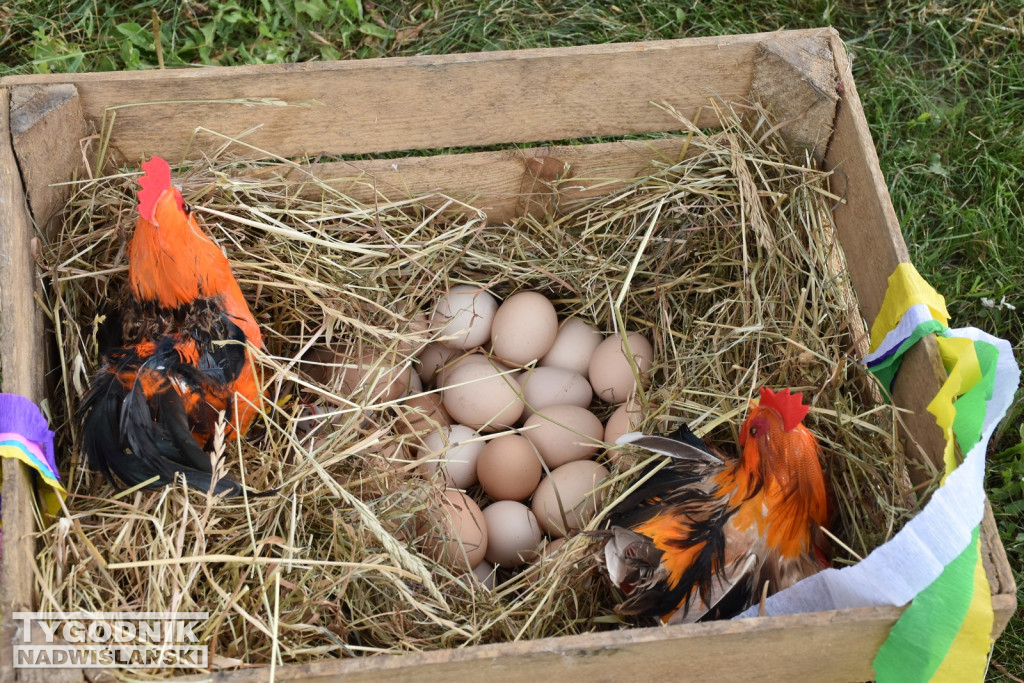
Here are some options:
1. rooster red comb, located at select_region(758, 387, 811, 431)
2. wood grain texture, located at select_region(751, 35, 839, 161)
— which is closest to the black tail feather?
rooster red comb, located at select_region(758, 387, 811, 431)

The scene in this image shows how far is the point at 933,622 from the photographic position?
162 centimetres

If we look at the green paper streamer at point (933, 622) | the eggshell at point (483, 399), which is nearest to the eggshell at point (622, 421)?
the eggshell at point (483, 399)

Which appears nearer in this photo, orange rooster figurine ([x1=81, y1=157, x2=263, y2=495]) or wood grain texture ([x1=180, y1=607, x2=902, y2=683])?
wood grain texture ([x1=180, y1=607, x2=902, y2=683])

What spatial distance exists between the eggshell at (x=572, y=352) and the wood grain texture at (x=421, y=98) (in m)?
0.63

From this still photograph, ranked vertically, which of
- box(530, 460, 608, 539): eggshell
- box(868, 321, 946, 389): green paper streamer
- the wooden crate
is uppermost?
the wooden crate

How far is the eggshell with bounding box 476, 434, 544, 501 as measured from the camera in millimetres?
2266

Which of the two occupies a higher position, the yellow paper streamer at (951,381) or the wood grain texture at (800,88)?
the wood grain texture at (800,88)

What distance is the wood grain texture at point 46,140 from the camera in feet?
7.18

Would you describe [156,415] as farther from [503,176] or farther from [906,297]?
[906,297]

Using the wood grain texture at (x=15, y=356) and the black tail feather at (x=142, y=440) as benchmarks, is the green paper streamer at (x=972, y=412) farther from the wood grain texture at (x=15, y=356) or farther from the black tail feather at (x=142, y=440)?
the wood grain texture at (x=15, y=356)

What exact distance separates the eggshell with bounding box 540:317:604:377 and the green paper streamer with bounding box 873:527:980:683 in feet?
3.73

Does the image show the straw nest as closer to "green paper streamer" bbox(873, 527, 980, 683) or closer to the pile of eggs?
the pile of eggs

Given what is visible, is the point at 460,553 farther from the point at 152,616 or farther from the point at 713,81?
the point at 713,81

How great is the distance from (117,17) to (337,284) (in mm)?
1952
